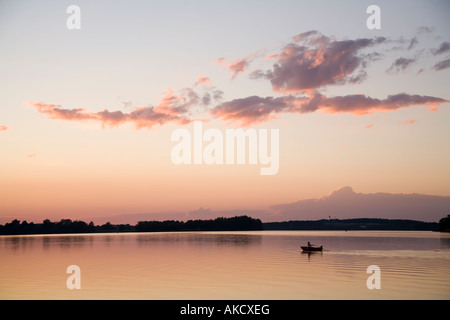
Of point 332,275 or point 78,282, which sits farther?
point 332,275

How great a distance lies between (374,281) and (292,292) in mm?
12104

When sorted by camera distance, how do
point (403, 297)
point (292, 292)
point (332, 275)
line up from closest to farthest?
point (403, 297)
point (292, 292)
point (332, 275)

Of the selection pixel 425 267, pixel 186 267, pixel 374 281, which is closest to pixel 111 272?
pixel 186 267

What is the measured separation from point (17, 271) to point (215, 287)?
33.4m

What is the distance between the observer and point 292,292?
47.7 m
